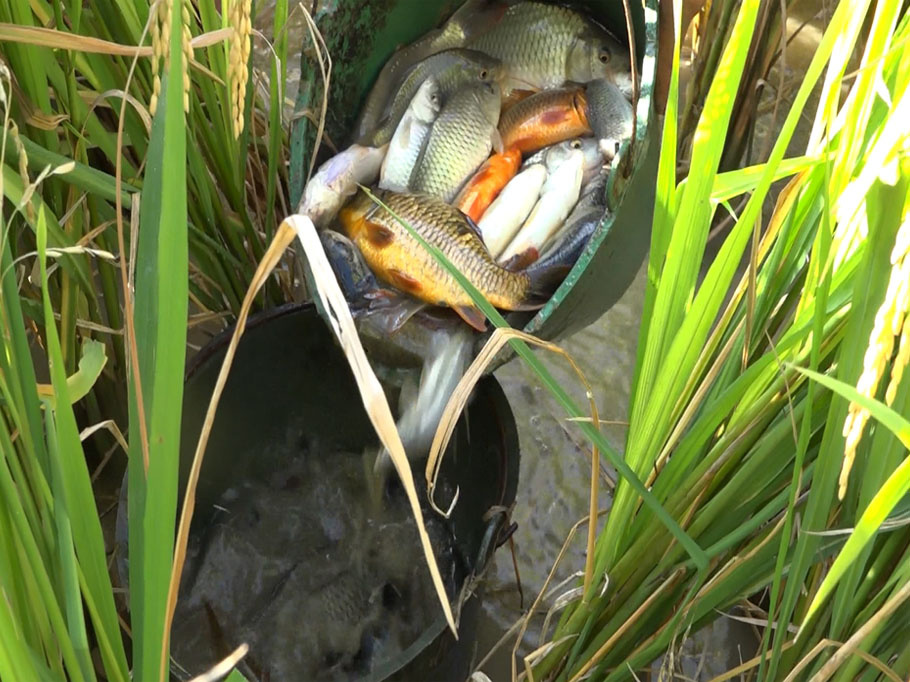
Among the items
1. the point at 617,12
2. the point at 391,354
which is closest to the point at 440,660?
the point at 391,354

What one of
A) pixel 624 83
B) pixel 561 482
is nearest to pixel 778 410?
pixel 624 83

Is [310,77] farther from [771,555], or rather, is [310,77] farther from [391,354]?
[771,555]

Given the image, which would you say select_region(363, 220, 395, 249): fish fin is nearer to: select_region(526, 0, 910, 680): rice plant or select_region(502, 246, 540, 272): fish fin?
select_region(502, 246, 540, 272): fish fin

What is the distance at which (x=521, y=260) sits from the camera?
43.5 inches

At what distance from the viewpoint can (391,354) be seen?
105cm

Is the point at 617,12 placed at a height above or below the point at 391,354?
above

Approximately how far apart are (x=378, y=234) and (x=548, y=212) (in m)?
0.23

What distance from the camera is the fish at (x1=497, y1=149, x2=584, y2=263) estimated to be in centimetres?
113

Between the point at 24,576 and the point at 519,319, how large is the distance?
611 millimetres

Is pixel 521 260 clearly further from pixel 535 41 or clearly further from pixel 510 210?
pixel 535 41

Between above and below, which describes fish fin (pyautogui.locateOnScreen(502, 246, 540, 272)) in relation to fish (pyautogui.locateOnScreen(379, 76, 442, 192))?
below

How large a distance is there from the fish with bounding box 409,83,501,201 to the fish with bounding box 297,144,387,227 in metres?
0.10

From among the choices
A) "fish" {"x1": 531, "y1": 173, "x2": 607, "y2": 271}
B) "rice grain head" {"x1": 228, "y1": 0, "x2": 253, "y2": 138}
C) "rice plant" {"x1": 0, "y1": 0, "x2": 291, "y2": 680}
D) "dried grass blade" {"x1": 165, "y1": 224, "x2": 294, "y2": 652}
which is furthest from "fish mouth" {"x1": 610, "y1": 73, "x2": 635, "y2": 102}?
"dried grass blade" {"x1": 165, "y1": 224, "x2": 294, "y2": 652}

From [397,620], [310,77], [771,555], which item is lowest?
[397,620]
